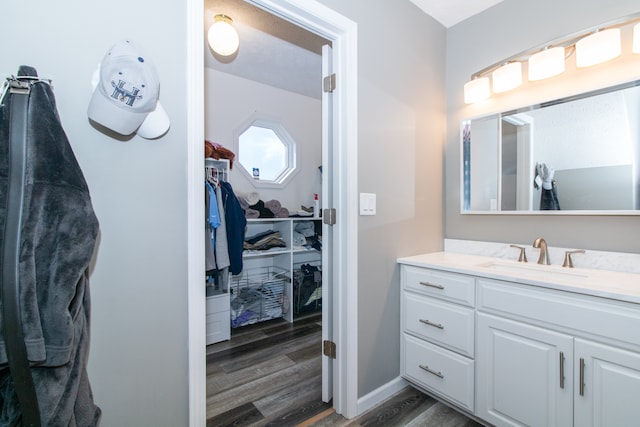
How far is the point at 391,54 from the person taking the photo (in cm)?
181

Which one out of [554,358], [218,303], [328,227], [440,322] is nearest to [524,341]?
[554,358]

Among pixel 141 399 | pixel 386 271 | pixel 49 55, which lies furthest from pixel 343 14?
pixel 141 399

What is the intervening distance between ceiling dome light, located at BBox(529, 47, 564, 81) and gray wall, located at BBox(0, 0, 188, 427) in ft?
6.09

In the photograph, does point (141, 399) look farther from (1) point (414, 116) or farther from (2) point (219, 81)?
(2) point (219, 81)

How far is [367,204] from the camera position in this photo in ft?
5.50

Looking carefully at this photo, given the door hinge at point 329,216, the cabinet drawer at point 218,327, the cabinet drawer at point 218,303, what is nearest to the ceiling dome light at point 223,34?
the door hinge at point 329,216

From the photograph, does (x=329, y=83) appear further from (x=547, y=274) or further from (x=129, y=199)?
(x=547, y=274)

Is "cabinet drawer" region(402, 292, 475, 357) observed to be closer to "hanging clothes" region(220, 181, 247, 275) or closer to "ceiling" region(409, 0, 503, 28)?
"hanging clothes" region(220, 181, 247, 275)

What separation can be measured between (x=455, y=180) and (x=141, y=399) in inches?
86.6

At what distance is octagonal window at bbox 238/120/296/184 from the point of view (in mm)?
3307

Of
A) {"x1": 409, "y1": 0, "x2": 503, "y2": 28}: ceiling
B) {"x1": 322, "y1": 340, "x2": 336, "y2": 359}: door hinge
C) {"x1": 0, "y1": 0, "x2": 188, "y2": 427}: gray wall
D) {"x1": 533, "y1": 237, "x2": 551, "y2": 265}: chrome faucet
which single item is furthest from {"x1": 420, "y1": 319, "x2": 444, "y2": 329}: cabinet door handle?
{"x1": 409, "y1": 0, "x2": 503, "y2": 28}: ceiling

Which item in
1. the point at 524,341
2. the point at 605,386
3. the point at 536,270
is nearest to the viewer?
the point at 605,386

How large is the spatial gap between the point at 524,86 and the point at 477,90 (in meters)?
0.26

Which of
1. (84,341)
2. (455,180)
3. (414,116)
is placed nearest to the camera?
(84,341)
